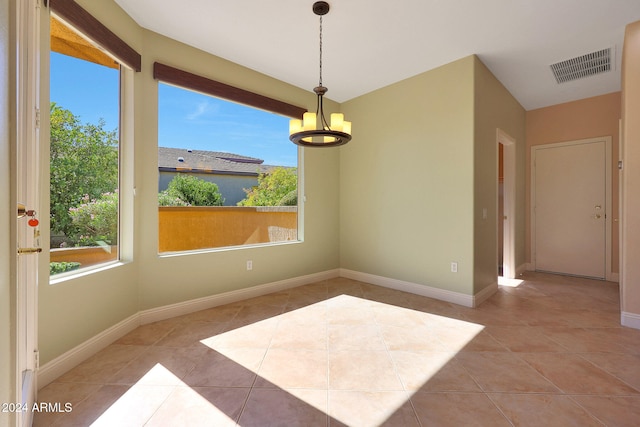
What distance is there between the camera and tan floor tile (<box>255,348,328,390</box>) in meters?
1.74

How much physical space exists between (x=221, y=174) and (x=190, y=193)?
41 centimetres

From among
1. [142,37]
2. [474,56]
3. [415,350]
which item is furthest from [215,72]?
[415,350]

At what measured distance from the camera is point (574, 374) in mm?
1827

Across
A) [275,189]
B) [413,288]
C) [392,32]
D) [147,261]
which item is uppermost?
[392,32]

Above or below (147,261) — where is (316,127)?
above

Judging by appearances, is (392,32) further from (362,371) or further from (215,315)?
(215,315)

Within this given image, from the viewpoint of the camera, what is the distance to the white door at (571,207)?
4199mm

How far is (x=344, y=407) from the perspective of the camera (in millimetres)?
1532

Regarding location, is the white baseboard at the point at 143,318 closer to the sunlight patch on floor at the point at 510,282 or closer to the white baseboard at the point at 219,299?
the white baseboard at the point at 219,299

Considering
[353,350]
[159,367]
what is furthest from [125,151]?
[353,350]

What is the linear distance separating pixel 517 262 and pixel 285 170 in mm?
3971

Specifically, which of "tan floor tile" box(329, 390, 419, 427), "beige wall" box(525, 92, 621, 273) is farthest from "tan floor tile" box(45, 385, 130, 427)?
"beige wall" box(525, 92, 621, 273)

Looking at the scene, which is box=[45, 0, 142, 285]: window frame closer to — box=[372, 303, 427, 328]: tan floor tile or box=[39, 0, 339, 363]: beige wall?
box=[39, 0, 339, 363]: beige wall

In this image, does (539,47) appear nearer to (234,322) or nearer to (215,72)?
(215,72)
